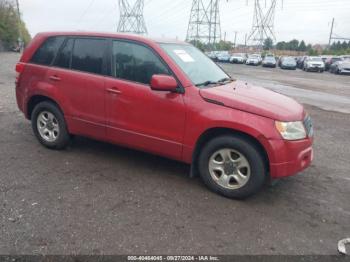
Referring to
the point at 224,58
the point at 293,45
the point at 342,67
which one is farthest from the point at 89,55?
the point at 293,45

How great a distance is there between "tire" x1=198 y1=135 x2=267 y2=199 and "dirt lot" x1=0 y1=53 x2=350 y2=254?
141mm

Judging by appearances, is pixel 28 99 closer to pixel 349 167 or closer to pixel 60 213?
pixel 60 213

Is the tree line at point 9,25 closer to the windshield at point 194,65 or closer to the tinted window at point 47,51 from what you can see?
the tinted window at point 47,51

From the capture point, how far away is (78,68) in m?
4.99

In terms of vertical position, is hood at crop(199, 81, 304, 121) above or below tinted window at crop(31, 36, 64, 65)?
below

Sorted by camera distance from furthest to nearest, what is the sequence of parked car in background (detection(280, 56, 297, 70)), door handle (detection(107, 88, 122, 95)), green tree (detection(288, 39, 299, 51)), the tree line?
1. green tree (detection(288, 39, 299, 51))
2. the tree line
3. parked car in background (detection(280, 56, 297, 70))
4. door handle (detection(107, 88, 122, 95))

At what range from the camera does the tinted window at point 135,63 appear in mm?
4402

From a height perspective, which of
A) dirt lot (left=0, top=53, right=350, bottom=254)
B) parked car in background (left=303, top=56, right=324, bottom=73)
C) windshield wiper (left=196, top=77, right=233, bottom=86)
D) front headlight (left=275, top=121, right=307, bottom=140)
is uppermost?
windshield wiper (left=196, top=77, right=233, bottom=86)

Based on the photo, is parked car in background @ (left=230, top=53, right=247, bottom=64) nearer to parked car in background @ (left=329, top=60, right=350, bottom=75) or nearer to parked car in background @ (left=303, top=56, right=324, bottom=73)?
parked car in background @ (left=303, top=56, right=324, bottom=73)

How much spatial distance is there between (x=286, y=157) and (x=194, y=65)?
5.72 feet

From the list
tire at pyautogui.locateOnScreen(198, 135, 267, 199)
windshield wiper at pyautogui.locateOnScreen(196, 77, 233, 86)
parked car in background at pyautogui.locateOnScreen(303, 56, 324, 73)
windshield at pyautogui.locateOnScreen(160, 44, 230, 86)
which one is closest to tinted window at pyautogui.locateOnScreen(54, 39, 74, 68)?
windshield at pyautogui.locateOnScreen(160, 44, 230, 86)

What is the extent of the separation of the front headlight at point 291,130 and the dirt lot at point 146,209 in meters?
0.82

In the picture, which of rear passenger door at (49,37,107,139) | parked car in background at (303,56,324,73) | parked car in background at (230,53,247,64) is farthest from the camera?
parked car in background at (230,53,247,64)

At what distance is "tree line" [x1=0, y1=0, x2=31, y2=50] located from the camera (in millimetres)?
62219
